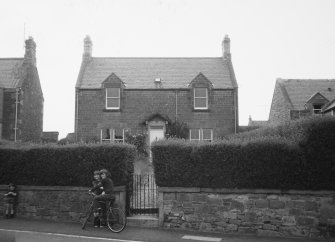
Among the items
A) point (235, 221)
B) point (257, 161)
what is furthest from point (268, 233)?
point (257, 161)

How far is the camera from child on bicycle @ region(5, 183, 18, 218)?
1355cm

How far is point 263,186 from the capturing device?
12.0 m

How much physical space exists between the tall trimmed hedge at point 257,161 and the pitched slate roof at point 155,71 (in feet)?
56.6

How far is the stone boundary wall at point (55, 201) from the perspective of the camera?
43.1ft

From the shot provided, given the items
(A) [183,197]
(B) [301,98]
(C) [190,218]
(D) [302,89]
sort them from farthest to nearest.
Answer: (D) [302,89] → (B) [301,98] → (A) [183,197] → (C) [190,218]

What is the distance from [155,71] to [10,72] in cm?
1226

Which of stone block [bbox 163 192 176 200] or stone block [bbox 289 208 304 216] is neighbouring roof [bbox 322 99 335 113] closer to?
stone block [bbox 289 208 304 216]

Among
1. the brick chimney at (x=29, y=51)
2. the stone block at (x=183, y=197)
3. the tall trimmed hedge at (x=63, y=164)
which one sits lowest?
the stone block at (x=183, y=197)

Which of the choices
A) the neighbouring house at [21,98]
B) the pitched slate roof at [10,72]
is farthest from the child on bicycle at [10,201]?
the pitched slate roof at [10,72]

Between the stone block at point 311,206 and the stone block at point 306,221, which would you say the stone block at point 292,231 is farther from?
the stone block at point 311,206

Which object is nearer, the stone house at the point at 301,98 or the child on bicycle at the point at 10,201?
the child on bicycle at the point at 10,201

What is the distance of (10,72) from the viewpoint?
30.3 meters

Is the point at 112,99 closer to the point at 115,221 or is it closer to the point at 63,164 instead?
the point at 63,164

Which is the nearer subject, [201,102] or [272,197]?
[272,197]
